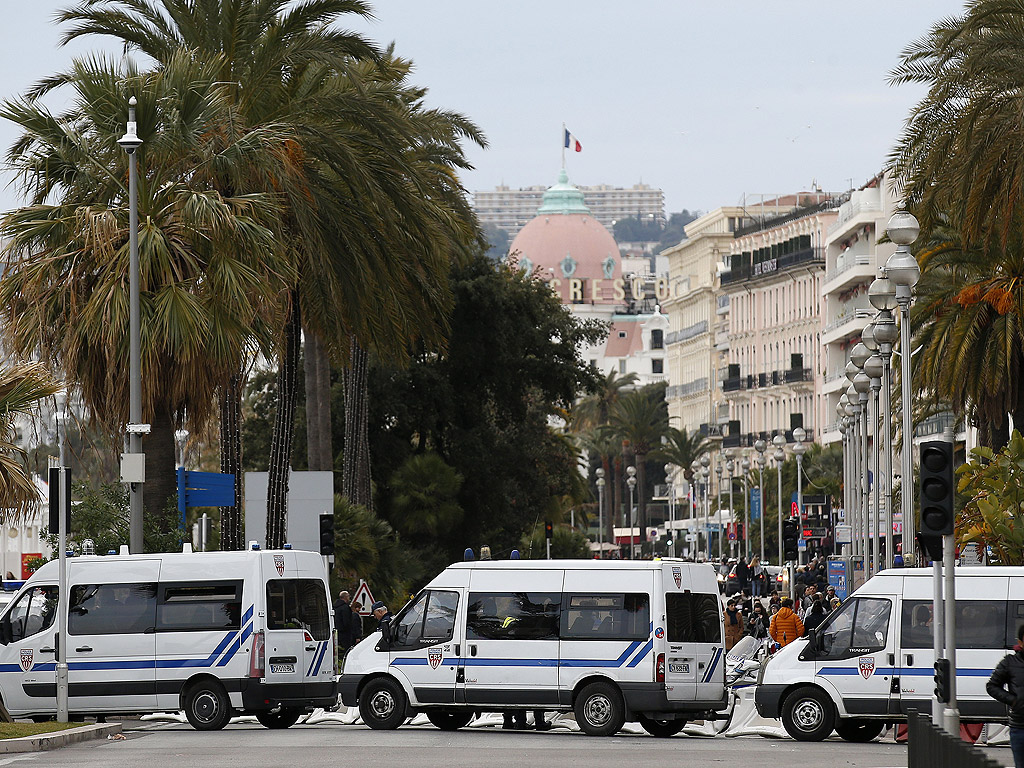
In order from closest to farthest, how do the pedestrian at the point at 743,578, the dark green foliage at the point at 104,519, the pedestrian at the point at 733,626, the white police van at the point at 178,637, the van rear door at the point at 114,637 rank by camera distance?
the white police van at the point at 178,637, the van rear door at the point at 114,637, the dark green foliage at the point at 104,519, the pedestrian at the point at 733,626, the pedestrian at the point at 743,578

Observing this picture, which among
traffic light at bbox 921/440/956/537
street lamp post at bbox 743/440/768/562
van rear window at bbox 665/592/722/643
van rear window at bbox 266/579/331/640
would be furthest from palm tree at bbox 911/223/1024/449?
street lamp post at bbox 743/440/768/562

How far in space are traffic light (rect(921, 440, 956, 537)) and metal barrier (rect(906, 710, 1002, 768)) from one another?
1756 millimetres

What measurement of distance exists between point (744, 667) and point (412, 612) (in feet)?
24.1

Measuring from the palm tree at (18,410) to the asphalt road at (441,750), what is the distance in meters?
4.27

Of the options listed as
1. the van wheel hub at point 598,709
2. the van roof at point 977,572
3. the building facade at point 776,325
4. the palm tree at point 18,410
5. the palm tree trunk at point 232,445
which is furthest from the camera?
the building facade at point 776,325

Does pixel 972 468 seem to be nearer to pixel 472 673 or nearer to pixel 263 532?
pixel 263 532

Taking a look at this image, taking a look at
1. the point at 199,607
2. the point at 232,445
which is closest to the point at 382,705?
the point at 199,607

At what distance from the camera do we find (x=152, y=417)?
2717 cm

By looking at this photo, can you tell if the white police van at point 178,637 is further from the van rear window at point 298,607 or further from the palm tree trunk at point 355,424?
the palm tree trunk at point 355,424

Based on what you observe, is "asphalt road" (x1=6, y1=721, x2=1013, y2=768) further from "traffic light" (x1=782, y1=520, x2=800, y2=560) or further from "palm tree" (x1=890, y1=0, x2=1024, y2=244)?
"traffic light" (x1=782, y1=520, x2=800, y2=560)

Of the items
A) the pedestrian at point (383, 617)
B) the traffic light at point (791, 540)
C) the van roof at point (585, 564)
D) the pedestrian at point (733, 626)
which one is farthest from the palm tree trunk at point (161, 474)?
the traffic light at point (791, 540)

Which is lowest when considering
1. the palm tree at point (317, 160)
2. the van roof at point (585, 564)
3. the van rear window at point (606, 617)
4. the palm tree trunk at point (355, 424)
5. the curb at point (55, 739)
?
the curb at point (55, 739)

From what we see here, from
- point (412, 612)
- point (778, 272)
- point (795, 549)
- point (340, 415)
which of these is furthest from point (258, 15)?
point (778, 272)

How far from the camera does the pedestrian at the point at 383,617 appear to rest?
23.3 metres
